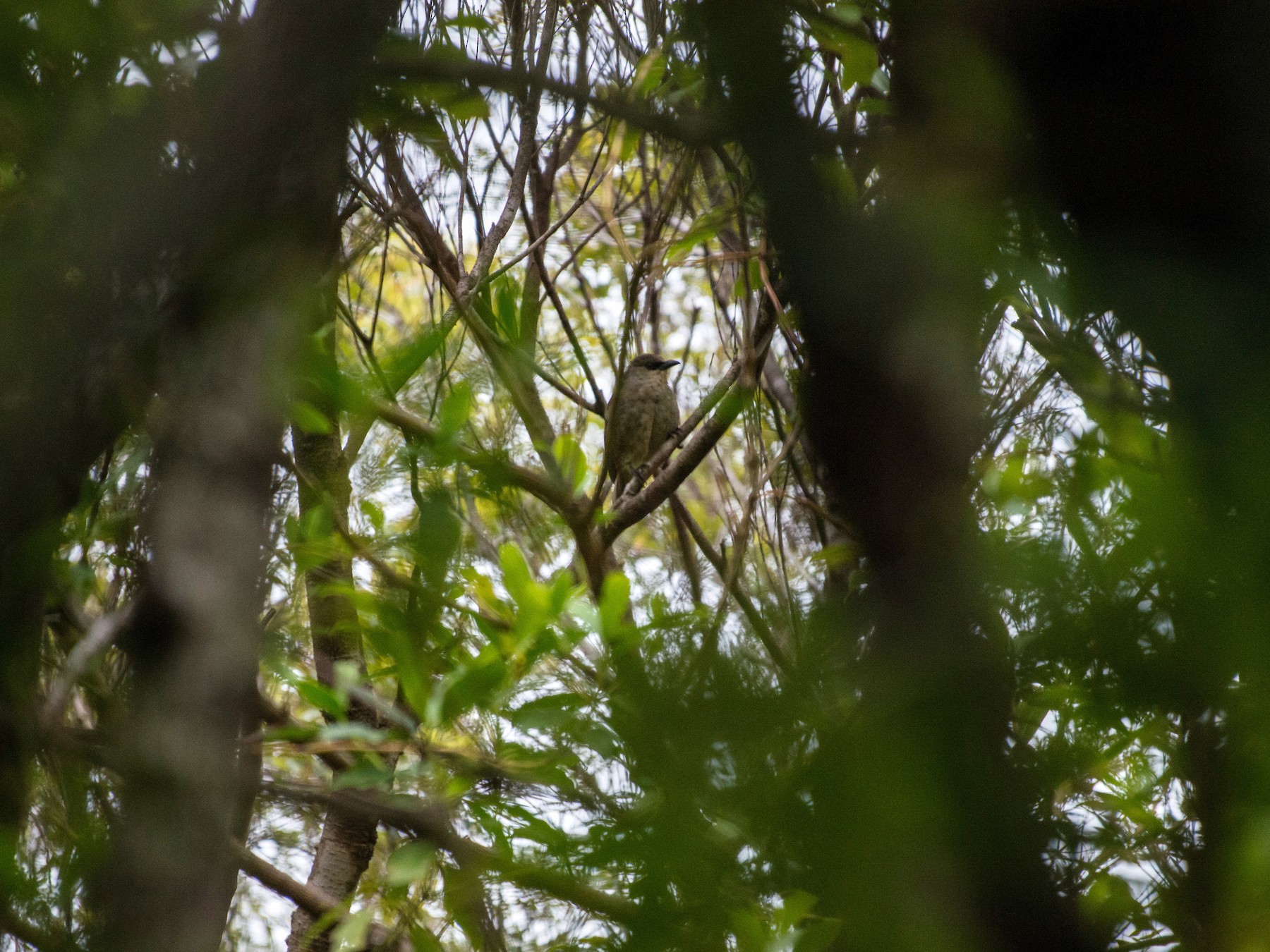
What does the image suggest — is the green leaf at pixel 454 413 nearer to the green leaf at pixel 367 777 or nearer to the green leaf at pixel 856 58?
the green leaf at pixel 367 777

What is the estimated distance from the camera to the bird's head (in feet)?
16.0

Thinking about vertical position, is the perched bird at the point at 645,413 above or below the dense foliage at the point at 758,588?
above

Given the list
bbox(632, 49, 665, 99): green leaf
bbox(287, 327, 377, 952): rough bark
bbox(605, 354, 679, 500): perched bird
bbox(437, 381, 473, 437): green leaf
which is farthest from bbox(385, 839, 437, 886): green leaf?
bbox(605, 354, 679, 500): perched bird

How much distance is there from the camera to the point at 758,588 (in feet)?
4.59

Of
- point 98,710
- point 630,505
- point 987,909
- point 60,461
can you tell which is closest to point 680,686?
point 987,909

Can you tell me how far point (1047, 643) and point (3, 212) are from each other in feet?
4.45

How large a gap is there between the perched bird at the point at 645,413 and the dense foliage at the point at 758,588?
3218 mm

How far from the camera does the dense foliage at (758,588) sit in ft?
2.44

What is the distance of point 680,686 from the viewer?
854 millimetres

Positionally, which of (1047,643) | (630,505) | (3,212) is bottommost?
(1047,643)

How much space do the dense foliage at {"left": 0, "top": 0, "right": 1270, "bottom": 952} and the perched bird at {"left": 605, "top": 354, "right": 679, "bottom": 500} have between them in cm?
322

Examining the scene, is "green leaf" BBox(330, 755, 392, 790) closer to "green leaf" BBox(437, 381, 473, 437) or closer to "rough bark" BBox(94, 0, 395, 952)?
"rough bark" BBox(94, 0, 395, 952)

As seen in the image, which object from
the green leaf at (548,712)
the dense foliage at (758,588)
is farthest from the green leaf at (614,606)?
the green leaf at (548,712)

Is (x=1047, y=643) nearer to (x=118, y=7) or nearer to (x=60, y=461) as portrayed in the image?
(x=60, y=461)
